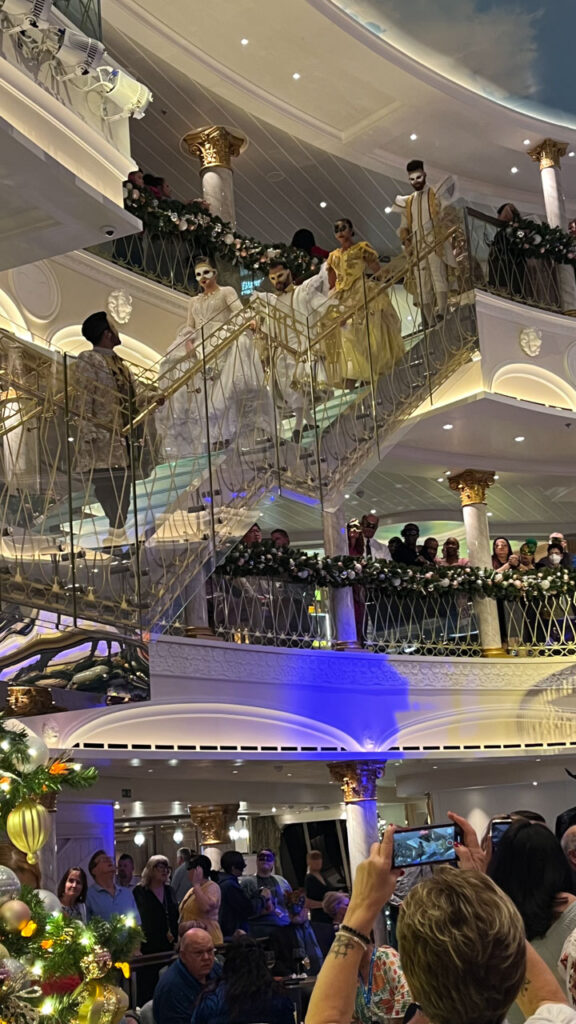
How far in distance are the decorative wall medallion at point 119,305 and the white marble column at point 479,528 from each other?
17.5 ft

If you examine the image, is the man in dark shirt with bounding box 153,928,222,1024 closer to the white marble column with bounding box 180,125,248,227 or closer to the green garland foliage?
the green garland foliage

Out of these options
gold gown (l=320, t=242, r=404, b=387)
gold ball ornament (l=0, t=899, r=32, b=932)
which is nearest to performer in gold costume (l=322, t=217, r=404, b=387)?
gold gown (l=320, t=242, r=404, b=387)

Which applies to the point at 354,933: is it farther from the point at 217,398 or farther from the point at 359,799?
the point at 359,799

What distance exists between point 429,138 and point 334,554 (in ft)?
24.2

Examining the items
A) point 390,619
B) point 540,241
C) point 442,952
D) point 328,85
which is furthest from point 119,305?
point 442,952

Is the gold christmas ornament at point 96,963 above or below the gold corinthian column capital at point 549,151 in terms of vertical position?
below

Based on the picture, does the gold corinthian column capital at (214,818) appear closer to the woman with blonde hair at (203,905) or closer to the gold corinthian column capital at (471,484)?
the gold corinthian column capital at (471,484)

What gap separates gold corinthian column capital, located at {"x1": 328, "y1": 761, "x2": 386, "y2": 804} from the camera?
1235cm

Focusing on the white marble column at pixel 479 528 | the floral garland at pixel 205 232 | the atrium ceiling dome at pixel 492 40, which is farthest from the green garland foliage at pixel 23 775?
the atrium ceiling dome at pixel 492 40

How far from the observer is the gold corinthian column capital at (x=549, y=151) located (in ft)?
57.9

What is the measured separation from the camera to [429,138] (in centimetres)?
1738

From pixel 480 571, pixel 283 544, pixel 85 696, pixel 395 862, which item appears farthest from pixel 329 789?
pixel 395 862

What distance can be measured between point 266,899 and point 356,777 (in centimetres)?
342

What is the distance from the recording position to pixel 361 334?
462 inches
